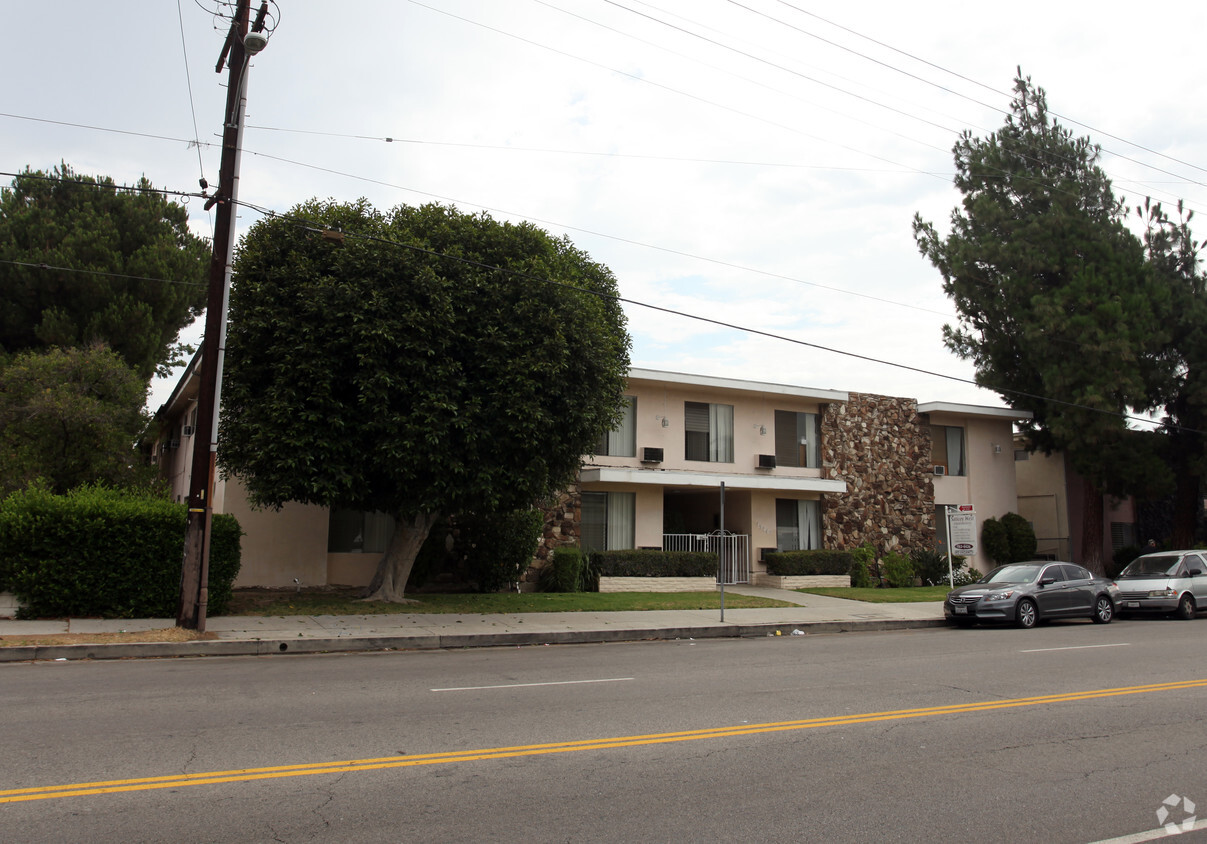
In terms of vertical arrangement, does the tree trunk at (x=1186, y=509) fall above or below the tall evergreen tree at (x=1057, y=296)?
below

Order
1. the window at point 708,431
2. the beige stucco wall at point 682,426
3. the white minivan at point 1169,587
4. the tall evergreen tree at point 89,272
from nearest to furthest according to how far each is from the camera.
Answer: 1. the white minivan at point 1169,587
2. the beige stucco wall at point 682,426
3. the window at point 708,431
4. the tall evergreen tree at point 89,272

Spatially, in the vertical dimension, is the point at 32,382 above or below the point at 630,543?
above

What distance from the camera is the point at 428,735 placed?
7027 mm

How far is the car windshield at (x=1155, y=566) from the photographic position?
2093 cm

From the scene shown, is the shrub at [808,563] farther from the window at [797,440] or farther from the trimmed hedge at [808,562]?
the window at [797,440]

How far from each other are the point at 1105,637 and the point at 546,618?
10.5 meters

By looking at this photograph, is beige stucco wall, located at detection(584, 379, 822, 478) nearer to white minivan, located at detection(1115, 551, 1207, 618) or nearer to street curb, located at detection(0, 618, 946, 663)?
street curb, located at detection(0, 618, 946, 663)

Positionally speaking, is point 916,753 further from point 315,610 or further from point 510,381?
point 315,610

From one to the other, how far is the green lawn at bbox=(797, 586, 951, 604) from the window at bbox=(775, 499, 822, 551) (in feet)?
6.02

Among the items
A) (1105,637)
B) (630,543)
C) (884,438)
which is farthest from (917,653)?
(884,438)

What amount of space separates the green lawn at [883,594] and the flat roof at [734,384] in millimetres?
6017

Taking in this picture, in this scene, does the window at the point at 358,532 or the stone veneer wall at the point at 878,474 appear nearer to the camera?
the window at the point at 358,532

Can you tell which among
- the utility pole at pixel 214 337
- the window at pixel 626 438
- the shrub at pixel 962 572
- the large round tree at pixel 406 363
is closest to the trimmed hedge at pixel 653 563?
the window at pixel 626 438

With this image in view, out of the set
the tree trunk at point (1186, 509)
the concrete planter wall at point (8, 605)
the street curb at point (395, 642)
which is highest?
the tree trunk at point (1186, 509)
